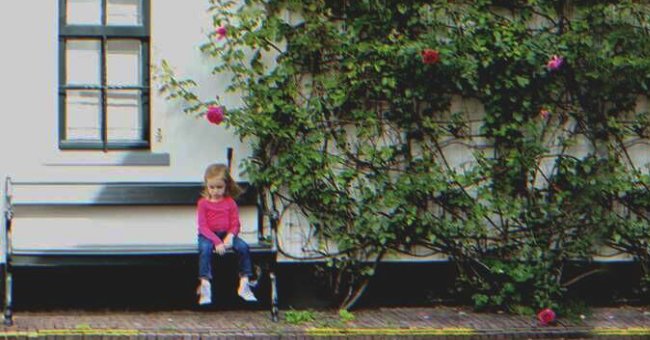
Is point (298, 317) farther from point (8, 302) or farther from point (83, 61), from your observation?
point (83, 61)

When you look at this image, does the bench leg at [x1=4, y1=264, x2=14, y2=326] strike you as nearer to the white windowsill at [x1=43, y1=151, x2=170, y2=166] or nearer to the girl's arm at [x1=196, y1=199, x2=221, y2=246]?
the white windowsill at [x1=43, y1=151, x2=170, y2=166]

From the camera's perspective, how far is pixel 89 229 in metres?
12.4

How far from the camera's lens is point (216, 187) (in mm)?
12164

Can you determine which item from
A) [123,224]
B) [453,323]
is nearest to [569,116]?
[453,323]

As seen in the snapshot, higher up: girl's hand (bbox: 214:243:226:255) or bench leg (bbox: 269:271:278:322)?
girl's hand (bbox: 214:243:226:255)

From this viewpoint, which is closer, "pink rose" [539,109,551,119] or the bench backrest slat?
the bench backrest slat

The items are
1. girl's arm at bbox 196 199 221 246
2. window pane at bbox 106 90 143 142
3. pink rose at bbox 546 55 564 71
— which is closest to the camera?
girl's arm at bbox 196 199 221 246

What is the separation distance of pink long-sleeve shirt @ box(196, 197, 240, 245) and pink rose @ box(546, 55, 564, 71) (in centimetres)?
288

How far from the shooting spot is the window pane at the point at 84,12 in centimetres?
1252

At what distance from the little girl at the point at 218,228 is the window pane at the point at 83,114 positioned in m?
1.05

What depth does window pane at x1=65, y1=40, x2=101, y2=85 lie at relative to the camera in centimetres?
1257

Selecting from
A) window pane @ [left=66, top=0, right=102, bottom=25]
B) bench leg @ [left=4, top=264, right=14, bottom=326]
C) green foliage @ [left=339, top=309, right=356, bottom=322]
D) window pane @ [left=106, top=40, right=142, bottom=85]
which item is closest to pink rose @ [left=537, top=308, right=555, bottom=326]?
green foliage @ [left=339, top=309, right=356, bottom=322]

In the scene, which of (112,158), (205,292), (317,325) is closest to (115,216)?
(112,158)

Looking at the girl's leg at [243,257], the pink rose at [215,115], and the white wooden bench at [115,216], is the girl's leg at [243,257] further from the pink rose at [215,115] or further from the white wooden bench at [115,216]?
the pink rose at [215,115]
